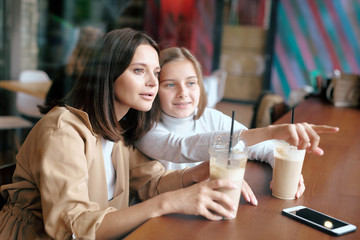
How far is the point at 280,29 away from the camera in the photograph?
7383 mm

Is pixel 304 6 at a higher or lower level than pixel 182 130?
higher

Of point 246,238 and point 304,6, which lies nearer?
point 246,238

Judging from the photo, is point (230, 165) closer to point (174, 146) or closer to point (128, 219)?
point (128, 219)

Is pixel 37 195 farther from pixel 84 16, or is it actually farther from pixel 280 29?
pixel 280 29

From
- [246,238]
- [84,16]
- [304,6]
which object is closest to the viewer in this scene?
[246,238]

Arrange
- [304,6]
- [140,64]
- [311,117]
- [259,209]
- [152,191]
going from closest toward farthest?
[259,209] < [140,64] < [152,191] < [311,117] < [304,6]

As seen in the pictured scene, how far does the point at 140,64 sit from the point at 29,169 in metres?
0.43

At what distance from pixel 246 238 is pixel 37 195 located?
0.58m

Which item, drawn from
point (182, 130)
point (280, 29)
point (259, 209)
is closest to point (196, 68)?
point (182, 130)

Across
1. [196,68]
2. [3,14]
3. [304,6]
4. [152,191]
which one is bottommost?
[152,191]

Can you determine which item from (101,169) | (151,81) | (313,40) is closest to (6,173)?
(101,169)

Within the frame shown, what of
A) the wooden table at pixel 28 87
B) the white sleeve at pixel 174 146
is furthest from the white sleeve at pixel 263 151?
the wooden table at pixel 28 87

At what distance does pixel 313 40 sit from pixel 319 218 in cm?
673

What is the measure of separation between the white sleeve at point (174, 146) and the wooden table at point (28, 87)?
229 cm
